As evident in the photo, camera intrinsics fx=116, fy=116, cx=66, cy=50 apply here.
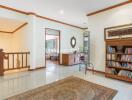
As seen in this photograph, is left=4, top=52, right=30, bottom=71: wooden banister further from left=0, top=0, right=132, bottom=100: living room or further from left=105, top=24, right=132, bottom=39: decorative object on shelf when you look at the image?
left=105, top=24, right=132, bottom=39: decorative object on shelf

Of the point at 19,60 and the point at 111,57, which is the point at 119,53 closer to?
the point at 111,57

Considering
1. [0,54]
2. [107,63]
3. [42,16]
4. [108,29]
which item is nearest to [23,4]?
[42,16]

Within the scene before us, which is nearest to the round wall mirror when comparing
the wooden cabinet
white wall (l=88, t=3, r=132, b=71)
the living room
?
the living room

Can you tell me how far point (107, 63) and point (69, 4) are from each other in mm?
2873

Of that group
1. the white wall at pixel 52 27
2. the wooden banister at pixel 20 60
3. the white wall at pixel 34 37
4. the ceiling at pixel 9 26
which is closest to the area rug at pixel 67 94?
the wooden banister at pixel 20 60

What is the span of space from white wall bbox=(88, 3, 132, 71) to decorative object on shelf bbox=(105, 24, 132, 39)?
174 millimetres

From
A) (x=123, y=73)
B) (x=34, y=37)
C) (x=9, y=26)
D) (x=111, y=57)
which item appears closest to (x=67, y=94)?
(x=123, y=73)

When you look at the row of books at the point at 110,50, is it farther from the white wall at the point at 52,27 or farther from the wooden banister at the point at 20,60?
the wooden banister at the point at 20,60

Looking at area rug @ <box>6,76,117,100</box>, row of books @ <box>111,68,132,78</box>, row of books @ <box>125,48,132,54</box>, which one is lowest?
area rug @ <box>6,76,117,100</box>

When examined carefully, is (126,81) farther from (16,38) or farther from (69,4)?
(16,38)

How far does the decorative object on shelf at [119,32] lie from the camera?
4.32m

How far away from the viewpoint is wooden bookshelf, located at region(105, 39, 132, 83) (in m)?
4.09

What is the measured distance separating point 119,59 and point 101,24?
188 cm

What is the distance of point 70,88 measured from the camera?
3.35m
